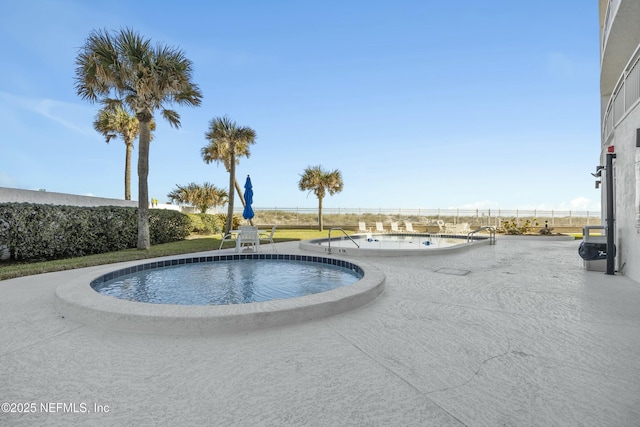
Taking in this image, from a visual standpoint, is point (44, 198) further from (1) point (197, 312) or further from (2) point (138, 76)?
(1) point (197, 312)

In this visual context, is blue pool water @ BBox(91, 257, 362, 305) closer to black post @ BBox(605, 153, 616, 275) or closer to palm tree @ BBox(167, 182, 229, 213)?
black post @ BBox(605, 153, 616, 275)

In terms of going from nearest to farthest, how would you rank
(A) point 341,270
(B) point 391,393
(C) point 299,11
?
(B) point 391,393 → (A) point 341,270 → (C) point 299,11

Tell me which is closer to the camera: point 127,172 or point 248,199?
point 248,199

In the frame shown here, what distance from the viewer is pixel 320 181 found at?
28656mm

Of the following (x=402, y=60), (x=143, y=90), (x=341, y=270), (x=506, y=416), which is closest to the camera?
(x=506, y=416)

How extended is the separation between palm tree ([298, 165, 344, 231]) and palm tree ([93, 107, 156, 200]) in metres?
12.8

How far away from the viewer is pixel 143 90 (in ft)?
35.1

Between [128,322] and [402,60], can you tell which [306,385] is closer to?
[128,322]

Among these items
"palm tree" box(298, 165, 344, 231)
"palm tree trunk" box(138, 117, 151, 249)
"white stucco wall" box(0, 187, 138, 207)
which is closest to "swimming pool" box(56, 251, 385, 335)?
"white stucco wall" box(0, 187, 138, 207)

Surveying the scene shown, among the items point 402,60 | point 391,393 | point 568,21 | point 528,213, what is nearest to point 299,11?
point 402,60

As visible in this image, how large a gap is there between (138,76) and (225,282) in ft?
29.1

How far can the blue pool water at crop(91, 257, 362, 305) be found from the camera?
4812 mm

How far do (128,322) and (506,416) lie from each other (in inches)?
127

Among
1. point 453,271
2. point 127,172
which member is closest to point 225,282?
point 453,271
